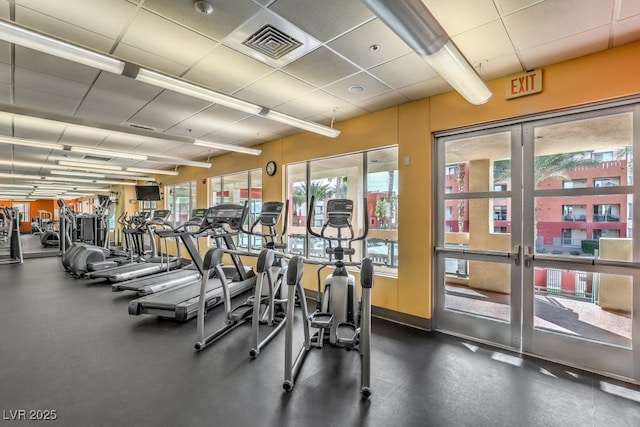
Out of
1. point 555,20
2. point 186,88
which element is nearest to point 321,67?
point 186,88

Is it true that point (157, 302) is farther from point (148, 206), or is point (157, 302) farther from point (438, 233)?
point (148, 206)

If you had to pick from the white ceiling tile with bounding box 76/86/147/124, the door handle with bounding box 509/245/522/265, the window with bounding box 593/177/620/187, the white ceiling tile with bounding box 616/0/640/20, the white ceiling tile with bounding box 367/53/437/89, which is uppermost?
the white ceiling tile with bounding box 76/86/147/124

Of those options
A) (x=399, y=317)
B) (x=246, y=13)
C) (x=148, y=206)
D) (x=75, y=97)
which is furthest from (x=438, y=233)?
(x=148, y=206)

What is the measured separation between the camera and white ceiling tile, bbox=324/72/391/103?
345 centimetres

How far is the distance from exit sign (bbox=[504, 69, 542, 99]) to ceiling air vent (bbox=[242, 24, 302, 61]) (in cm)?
240

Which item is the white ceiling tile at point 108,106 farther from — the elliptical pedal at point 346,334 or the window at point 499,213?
the window at point 499,213

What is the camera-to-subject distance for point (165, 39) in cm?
266

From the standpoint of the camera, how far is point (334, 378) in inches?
107

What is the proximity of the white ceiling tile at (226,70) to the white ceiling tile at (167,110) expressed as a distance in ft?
2.52

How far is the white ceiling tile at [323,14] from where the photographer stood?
220 centimetres

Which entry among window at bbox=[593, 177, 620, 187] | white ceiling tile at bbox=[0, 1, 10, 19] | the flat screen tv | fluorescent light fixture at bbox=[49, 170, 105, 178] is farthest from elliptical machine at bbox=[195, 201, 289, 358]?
fluorescent light fixture at bbox=[49, 170, 105, 178]

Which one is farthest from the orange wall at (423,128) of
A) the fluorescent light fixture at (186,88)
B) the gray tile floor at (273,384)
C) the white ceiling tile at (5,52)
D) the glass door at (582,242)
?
the white ceiling tile at (5,52)

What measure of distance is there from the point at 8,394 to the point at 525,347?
4917 millimetres

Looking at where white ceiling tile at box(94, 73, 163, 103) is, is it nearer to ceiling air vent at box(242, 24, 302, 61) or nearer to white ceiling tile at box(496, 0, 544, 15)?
ceiling air vent at box(242, 24, 302, 61)
